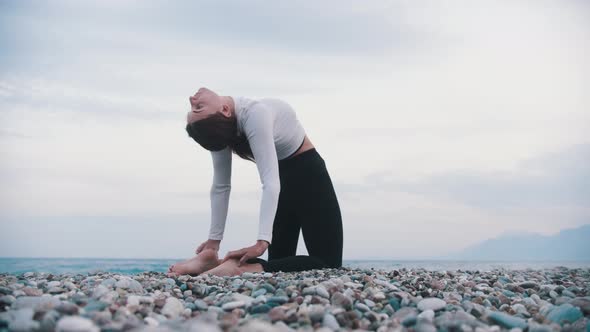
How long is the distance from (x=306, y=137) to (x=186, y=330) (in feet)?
9.56

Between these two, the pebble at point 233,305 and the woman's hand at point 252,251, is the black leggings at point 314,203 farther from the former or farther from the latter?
the pebble at point 233,305

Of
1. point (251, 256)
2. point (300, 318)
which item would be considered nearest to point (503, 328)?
point (300, 318)

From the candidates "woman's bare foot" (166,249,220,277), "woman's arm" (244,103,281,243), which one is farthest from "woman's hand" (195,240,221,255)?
"woman's arm" (244,103,281,243)

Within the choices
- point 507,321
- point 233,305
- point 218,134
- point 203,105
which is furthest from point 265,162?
point 507,321

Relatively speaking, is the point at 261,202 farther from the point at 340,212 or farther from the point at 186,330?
the point at 186,330

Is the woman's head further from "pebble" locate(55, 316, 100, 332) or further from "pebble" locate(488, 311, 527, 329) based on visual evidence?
"pebble" locate(488, 311, 527, 329)

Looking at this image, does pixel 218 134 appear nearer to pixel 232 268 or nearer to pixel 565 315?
pixel 232 268

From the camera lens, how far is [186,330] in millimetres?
1708

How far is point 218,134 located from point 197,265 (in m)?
1.00

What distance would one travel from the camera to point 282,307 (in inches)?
88.9

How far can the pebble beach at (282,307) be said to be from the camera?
6.30ft

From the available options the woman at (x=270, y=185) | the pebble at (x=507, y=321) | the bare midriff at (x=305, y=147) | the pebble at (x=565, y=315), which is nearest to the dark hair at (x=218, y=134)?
the woman at (x=270, y=185)

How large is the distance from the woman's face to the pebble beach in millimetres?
1197

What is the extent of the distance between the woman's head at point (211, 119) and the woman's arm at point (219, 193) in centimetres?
27
